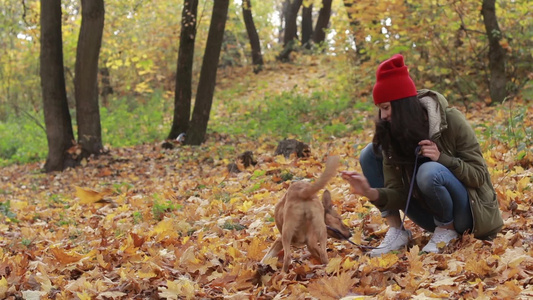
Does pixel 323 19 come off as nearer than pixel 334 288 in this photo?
No

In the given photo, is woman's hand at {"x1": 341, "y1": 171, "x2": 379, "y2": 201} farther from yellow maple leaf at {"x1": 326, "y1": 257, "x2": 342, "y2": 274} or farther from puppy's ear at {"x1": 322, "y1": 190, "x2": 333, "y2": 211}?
yellow maple leaf at {"x1": 326, "y1": 257, "x2": 342, "y2": 274}

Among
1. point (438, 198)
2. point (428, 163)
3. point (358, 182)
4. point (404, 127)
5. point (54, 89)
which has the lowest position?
point (438, 198)

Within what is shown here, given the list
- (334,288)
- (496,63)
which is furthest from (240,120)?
(334,288)

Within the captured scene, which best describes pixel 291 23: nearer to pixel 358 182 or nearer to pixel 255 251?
pixel 255 251

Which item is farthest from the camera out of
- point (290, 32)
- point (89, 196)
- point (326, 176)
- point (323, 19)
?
point (290, 32)

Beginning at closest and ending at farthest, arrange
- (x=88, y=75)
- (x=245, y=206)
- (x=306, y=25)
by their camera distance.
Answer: (x=245, y=206)
(x=88, y=75)
(x=306, y=25)

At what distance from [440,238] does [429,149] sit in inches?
26.0

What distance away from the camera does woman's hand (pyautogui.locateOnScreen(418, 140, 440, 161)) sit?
13.1 ft

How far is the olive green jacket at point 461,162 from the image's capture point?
402 cm

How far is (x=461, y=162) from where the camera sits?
4.03 meters

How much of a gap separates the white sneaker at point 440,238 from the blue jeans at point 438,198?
4 centimetres

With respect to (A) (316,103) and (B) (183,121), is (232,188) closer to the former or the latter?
(B) (183,121)

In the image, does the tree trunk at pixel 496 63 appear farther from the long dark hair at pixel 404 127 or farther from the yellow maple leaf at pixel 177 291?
the yellow maple leaf at pixel 177 291

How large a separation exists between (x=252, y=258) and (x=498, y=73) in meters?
9.32
